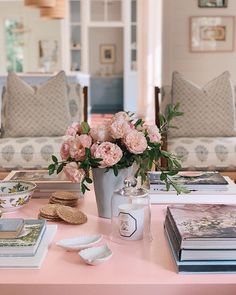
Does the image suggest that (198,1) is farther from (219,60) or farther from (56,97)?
(56,97)

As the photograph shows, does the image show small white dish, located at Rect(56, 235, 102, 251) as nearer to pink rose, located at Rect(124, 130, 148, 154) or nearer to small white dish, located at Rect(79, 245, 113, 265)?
small white dish, located at Rect(79, 245, 113, 265)

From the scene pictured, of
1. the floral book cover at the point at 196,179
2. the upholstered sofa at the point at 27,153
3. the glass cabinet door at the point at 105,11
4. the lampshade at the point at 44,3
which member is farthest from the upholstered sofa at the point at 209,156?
the glass cabinet door at the point at 105,11

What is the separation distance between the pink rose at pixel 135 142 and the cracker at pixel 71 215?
314 mm

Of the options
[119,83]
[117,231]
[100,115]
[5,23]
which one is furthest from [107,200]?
[5,23]

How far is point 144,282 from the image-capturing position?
45.6 inches

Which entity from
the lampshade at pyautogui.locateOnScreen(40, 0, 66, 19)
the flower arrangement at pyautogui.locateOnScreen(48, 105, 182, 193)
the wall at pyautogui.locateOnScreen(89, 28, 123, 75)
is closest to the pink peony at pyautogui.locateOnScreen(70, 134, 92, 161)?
the flower arrangement at pyautogui.locateOnScreen(48, 105, 182, 193)

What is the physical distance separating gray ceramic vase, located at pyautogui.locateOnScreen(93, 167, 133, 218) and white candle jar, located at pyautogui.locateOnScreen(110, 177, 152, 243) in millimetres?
79

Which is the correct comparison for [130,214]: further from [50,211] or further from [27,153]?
[27,153]

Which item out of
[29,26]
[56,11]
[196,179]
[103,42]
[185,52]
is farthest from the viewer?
[103,42]

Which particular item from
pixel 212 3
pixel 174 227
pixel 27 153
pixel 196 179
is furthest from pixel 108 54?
pixel 174 227

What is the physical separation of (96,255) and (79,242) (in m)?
0.12

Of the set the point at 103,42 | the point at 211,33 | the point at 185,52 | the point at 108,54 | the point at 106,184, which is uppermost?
the point at 103,42

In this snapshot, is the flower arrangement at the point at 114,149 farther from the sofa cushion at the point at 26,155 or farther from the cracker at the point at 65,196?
the sofa cushion at the point at 26,155

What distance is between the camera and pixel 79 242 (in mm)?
1411
